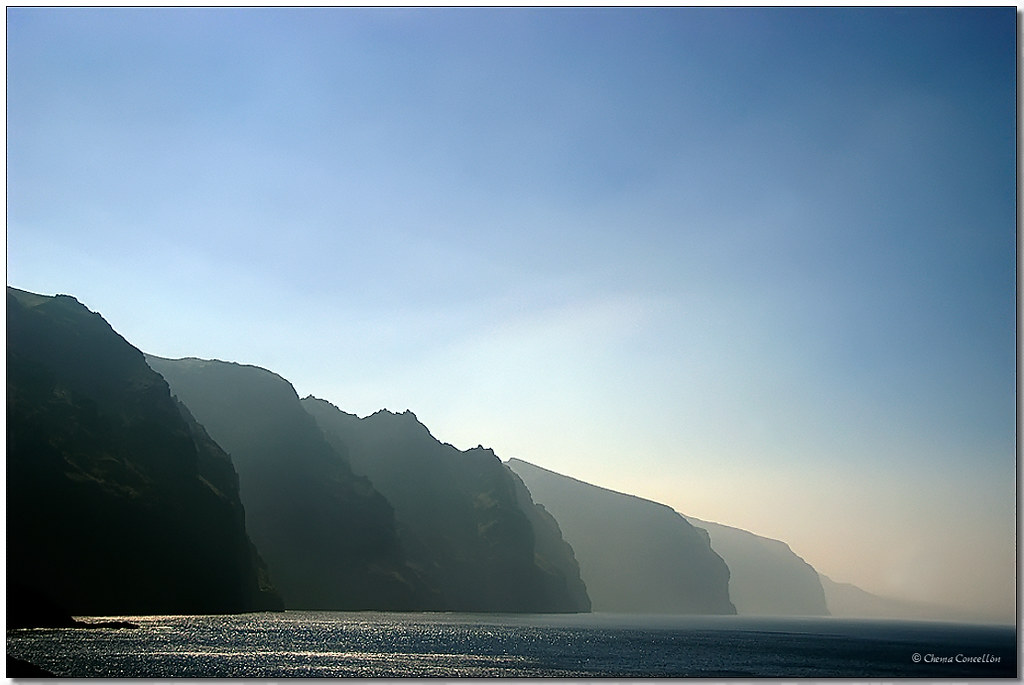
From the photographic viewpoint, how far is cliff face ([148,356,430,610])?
4203cm

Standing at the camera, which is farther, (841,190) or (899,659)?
(841,190)

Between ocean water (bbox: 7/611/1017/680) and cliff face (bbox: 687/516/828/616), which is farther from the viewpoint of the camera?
cliff face (bbox: 687/516/828/616)

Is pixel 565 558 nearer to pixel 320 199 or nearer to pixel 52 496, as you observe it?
pixel 52 496

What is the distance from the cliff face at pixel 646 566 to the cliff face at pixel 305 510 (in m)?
12.5

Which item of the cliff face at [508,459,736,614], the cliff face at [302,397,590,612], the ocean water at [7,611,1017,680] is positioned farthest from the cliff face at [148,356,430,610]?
the ocean water at [7,611,1017,680]

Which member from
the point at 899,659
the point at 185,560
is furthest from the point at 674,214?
the point at 185,560

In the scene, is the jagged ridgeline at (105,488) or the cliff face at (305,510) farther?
the cliff face at (305,510)

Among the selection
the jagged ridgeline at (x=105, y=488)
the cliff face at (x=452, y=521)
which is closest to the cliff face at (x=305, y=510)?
the cliff face at (x=452, y=521)

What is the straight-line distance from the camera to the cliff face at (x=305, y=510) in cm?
4203

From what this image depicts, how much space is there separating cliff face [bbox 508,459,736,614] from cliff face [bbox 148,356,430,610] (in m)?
12.5

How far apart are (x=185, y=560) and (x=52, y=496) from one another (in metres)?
12.2

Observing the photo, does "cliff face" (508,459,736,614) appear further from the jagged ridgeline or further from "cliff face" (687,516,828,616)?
the jagged ridgeline

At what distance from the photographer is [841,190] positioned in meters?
13.7

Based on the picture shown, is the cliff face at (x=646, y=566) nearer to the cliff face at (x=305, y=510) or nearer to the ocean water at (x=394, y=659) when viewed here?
the cliff face at (x=305, y=510)
